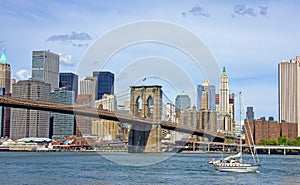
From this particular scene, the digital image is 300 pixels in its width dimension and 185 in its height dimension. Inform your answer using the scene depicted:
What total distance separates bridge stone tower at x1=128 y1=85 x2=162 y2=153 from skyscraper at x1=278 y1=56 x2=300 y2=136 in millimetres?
92600

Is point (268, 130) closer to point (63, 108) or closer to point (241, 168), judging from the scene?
point (63, 108)

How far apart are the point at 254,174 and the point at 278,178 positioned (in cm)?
329

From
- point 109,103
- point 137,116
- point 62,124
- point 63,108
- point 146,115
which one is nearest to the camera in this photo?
point 63,108

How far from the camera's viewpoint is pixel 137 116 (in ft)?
226

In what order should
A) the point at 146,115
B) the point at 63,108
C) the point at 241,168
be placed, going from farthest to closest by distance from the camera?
the point at 146,115 < the point at 63,108 < the point at 241,168

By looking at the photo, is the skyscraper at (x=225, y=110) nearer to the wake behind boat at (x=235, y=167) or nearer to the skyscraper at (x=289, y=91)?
the skyscraper at (x=289, y=91)

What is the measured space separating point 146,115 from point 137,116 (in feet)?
27.3

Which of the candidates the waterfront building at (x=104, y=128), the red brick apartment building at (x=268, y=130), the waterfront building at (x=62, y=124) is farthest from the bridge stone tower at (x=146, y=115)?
the waterfront building at (x=62, y=124)

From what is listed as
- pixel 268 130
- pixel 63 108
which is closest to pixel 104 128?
pixel 268 130

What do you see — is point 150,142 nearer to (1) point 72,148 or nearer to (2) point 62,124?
(1) point 72,148

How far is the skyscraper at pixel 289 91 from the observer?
162375 millimetres

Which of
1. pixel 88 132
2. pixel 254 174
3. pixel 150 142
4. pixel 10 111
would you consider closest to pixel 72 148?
Result: pixel 88 132

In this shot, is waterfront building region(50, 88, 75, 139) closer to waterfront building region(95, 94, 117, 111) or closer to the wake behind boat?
waterfront building region(95, 94, 117, 111)

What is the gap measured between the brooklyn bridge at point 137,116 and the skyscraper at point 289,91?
8130 centimetres
